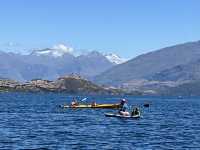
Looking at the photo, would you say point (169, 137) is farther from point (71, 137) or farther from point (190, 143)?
point (71, 137)

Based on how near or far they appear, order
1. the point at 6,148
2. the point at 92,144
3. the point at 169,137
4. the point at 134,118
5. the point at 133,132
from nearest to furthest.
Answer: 1. the point at 6,148
2. the point at 92,144
3. the point at 169,137
4. the point at 133,132
5. the point at 134,118

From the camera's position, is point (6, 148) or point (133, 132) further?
point (133, 132)

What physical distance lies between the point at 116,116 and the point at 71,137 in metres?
42.7

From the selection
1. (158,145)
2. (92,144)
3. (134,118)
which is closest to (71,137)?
(92,144)

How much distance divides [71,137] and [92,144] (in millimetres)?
7203

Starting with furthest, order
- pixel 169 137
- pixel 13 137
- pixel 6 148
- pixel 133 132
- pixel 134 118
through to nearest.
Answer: pixel 134 118 < pixel 133 132 < pixel 169 137 < pixel 13 137 < pixel 6 148

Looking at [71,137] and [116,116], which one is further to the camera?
[116,116]

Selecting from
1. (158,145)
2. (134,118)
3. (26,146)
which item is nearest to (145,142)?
(158,145)

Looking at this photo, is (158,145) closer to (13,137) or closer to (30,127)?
(13,137)

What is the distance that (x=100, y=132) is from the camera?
83875 millimetres

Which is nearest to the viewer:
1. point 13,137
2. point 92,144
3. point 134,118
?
point 92,144

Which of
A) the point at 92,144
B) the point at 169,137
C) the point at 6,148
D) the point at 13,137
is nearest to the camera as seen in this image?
the point at 6,148

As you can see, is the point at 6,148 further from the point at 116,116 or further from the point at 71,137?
the point at 116,116

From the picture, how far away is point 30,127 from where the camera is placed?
91.3 meters
